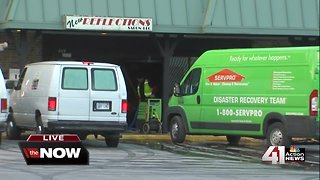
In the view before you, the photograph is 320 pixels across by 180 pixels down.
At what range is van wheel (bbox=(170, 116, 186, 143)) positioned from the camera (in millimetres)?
19547

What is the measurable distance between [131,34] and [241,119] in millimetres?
6457

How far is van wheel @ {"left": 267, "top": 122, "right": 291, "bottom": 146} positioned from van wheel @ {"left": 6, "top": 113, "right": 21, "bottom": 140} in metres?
6.68

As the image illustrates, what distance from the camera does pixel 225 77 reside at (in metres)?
18.4

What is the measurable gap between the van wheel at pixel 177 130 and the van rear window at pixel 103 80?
10.1 ft

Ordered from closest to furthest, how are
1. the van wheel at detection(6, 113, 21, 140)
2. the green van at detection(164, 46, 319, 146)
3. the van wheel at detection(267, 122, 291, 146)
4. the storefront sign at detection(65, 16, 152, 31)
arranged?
the green van at detection(164, 46, 319, 146)
the van wheel at detection(267, 122, 291, 146)
the van wheel at detection(6, 113, 21, 140)
the storefront sign at detection(65, 16, 152, 31)

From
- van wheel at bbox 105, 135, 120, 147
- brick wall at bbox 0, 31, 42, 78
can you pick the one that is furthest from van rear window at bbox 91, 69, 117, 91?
brick wall at bbox 0, 31, 42, 78

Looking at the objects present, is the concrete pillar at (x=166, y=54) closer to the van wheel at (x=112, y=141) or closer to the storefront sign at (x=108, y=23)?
the storefront sign at (x=108, y=23)

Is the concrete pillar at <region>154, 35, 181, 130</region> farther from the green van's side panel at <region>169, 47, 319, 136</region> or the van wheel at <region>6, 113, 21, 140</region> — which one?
the van wheel at <region>6, 113, 21, 140</region>

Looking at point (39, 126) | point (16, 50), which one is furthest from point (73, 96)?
point (16, 50)

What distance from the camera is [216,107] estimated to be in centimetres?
1856

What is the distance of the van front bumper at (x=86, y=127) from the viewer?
54.3 feet

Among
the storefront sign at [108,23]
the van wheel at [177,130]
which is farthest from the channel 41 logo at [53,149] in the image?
the storefront sign at [108,23]

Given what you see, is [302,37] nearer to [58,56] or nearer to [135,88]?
[135,88]

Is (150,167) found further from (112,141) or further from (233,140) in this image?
(233,140)
